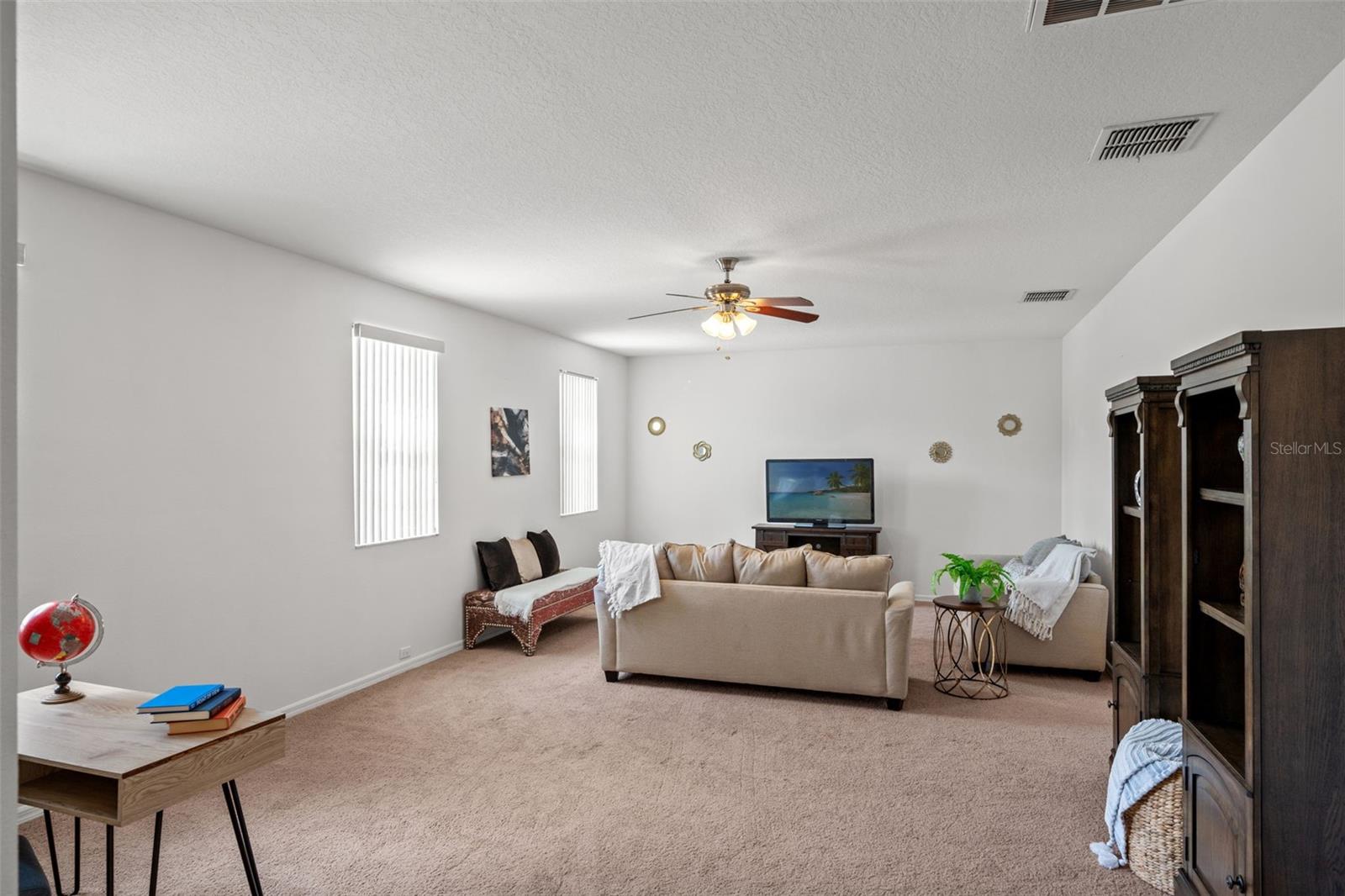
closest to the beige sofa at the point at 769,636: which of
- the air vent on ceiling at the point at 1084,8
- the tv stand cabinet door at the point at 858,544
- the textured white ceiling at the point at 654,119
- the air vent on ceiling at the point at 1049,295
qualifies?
the textured white ceiling at the point at 654,119

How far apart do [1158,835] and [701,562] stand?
274 centimetres

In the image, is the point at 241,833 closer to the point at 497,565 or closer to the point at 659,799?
the point at 659,799

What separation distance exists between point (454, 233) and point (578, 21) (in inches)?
84.6

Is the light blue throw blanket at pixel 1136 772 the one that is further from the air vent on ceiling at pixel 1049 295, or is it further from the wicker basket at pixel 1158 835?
the air vent on ceiling at pixel 1049 295

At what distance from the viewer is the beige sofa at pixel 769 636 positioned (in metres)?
4.38

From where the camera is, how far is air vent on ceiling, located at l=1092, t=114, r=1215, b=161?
2695 millimetres

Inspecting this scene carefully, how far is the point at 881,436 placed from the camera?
813cm

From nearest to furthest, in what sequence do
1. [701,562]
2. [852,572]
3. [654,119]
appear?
[654,119] → [852,572] → [701,562]

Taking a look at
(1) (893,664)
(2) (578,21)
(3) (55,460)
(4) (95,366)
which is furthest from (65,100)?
(1) (893,664)

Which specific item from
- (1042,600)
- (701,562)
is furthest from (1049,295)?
(701,562)

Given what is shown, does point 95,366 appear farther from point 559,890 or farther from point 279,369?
point 559,890

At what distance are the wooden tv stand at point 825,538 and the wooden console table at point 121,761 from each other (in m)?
5.69

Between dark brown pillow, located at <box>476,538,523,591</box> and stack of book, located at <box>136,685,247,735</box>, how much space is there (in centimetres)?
369

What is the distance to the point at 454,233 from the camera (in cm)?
402
